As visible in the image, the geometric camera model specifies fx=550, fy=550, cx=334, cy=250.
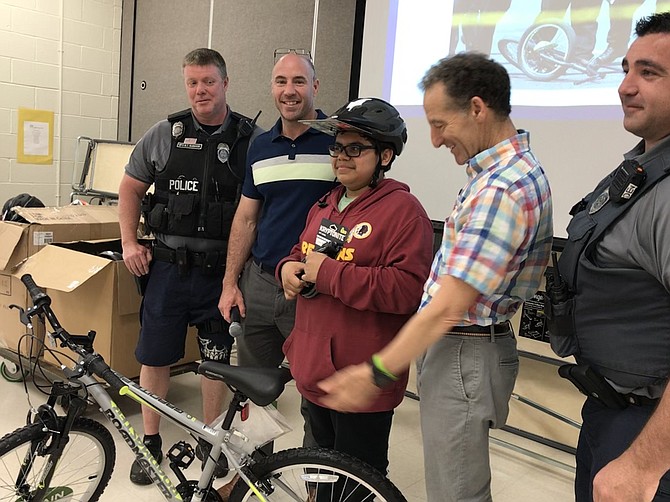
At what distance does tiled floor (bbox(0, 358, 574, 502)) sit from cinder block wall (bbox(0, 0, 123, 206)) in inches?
83.8

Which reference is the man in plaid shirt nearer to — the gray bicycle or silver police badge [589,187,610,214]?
silver police badge [589,187,610,214]

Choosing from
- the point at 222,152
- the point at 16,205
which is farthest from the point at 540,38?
the point at 16,205

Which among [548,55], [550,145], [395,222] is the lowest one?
[395,222]

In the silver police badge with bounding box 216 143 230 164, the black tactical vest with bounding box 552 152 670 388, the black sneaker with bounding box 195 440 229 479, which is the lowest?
the black sneaker with bounding box 195 440 229 479

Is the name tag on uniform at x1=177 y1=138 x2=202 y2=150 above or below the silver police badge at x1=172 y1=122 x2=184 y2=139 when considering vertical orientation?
below

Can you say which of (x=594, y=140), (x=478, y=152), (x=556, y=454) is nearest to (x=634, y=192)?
(x=478, y=152)

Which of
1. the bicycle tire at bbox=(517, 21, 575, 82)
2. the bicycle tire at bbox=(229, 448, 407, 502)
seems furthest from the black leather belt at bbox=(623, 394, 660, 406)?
the bicycle tire at bbox=(517, 21, 575, 82)

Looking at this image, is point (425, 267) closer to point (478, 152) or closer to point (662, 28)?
point (478, 152)

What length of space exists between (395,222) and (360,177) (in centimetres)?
18

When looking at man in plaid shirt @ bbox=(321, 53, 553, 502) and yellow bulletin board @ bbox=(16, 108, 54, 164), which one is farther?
yellow bulletin board @ bbox=(16, 108, 54, 164)

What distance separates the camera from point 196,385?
10.9 ft

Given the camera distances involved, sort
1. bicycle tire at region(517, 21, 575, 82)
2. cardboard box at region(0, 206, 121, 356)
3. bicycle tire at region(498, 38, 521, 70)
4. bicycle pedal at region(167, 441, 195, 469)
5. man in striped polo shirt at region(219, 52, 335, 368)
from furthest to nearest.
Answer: cardboard box at region(0, 206, 121, 356)
bicycle tire at region(498, 38, 521, 70)
bicycle tire at region(517, 21, 575, 82)
man in striped polo shirt at region(219, 52, 335, 368)
bicycle pedal at region(167, 441, 195, 469)

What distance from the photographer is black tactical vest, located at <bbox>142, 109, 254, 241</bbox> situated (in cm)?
224

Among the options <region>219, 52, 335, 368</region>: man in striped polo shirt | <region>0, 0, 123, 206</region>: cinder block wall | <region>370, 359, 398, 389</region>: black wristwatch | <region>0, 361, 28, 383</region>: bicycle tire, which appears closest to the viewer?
<region>370, 359, 398, 389</region>: black wristwatch
